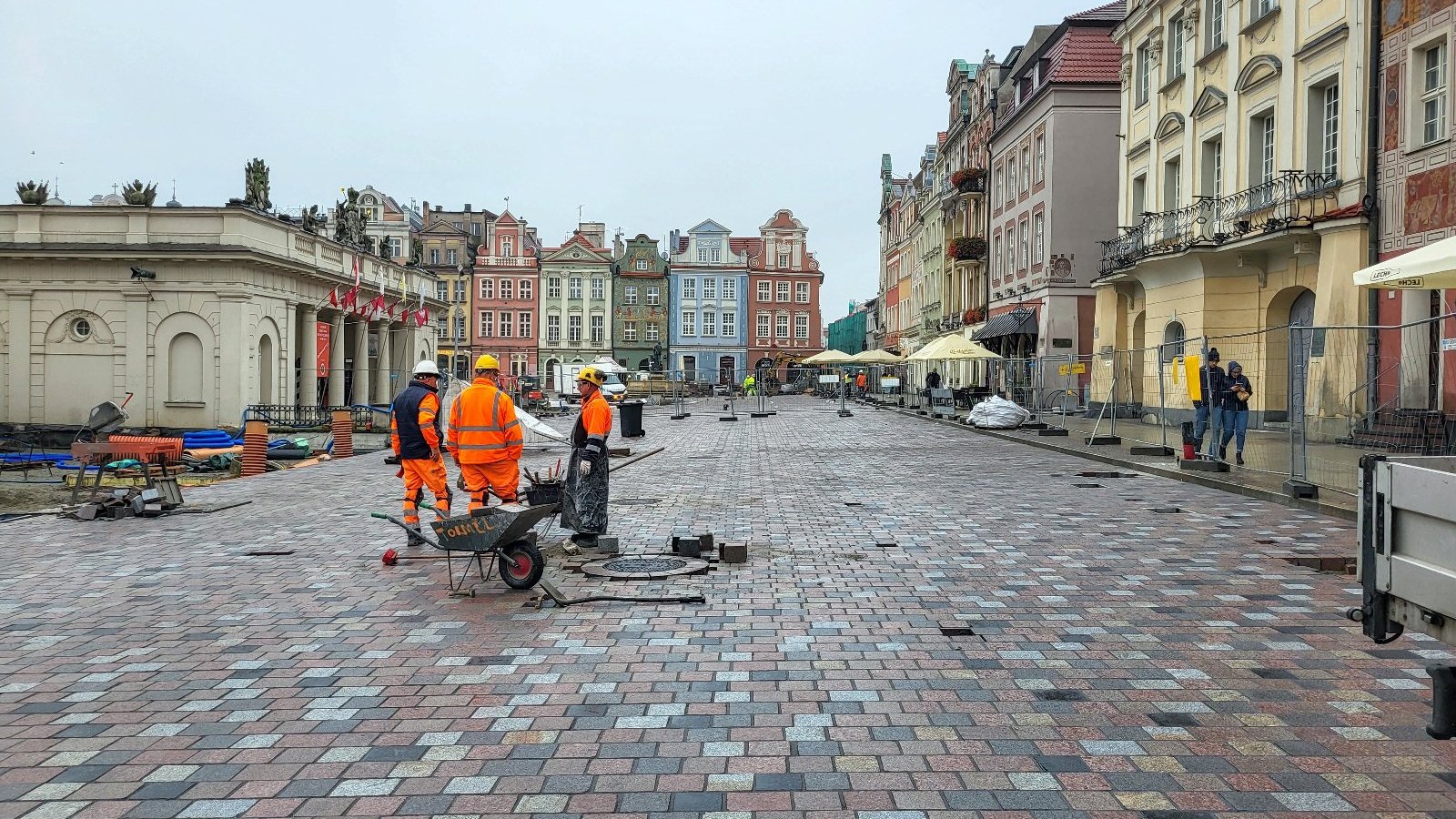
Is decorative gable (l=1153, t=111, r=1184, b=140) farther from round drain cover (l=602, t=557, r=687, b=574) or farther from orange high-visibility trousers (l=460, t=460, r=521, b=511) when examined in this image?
orange high-visibility trousers (l=460, t=460, r=521, b=511)

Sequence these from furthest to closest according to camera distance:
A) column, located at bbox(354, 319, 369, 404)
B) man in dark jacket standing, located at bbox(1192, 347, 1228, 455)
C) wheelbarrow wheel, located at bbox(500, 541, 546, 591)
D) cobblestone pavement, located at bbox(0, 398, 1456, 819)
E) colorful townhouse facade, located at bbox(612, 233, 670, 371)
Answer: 1. colorful townhouse facade, located at bbox(612, 233, 670, 371)
2. column, located at bbox(354, 319, 369, 404)
3. man in dark jacket standing, located at bbox(1192, 347, 1228, 455)
4. wheelbarrow wheel, located at bbox(500, 541, 546, 591)
5. cobblestone pavement, located at bbox(0, 398, 1456, 819)

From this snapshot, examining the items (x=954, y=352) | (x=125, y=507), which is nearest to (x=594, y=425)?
(x=125, y=507)

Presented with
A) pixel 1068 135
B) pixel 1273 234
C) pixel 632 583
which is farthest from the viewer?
pixel 1068 135

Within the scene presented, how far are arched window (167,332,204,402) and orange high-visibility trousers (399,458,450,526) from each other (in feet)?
83.3

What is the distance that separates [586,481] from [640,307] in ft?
264

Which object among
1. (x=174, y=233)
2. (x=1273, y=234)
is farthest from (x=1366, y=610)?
(x=174, y=233)

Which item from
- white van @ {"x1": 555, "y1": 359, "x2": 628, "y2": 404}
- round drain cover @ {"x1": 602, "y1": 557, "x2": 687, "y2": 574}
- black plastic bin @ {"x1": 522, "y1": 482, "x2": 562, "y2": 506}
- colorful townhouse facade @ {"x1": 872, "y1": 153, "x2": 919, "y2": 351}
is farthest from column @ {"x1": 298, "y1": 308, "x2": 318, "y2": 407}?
colorful townhouse facade @ {"x1": 872, "y1": 153, "x2": 919, "y2": 351}

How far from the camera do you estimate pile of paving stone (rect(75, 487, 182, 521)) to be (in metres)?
12.3

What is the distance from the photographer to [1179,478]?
15.7 metres

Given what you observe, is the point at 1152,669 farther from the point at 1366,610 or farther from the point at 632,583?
the point at 632,583

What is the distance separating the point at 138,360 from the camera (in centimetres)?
3147

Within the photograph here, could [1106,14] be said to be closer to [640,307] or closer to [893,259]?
[893,259]

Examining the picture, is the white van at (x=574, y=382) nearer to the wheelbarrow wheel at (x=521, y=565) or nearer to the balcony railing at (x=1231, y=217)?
the balcony railing at (x=1231, y=217)

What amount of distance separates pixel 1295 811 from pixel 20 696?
5.84 metres
